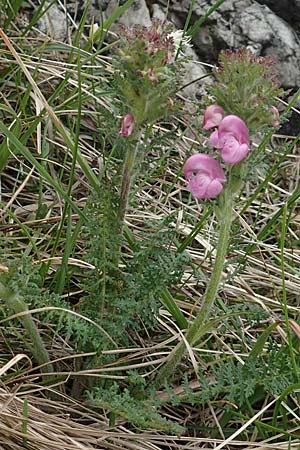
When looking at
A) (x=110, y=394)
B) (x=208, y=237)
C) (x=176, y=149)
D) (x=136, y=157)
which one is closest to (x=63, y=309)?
(x=110, y=394)

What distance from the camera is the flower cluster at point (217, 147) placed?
1476 mm

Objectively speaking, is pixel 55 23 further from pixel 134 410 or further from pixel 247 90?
pixel 134 410

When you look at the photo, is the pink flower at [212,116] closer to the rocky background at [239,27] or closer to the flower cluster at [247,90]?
the flower cluster at [247,90]

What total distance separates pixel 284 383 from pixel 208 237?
81cm

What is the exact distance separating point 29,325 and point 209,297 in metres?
0.42

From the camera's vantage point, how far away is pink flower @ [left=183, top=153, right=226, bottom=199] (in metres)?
1.53

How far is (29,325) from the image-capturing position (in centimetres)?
176

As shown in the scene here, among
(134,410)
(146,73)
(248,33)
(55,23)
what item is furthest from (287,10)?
(134,410)

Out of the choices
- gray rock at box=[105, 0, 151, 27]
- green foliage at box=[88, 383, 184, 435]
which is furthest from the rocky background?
green foliage at box=[88, 383, 184, 435]

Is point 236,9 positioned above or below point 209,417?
above

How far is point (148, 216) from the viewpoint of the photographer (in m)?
2.34

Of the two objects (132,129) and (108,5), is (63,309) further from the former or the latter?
(108,5)

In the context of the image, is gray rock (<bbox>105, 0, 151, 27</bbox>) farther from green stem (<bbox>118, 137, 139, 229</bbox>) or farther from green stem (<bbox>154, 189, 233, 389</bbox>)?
green stem (<bbox>154, 189, 233, 389</bbox>)

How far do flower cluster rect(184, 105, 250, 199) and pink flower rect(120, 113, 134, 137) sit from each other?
138 mm
